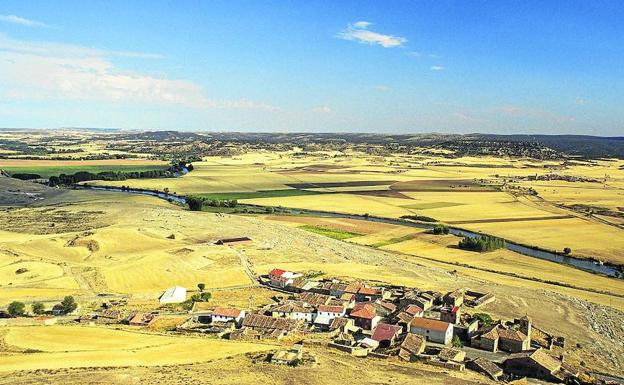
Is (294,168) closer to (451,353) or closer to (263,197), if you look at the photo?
(263,197)

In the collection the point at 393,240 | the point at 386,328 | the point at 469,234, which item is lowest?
the point at 393,240

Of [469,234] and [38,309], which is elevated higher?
[38,309]

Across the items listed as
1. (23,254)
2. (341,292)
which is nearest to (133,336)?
(341,292)

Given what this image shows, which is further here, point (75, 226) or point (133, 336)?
point (75, 226)

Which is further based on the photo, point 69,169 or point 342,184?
point 69,169

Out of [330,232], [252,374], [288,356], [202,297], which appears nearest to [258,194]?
[330,232]

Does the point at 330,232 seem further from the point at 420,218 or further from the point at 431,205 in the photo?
the point at 431,205

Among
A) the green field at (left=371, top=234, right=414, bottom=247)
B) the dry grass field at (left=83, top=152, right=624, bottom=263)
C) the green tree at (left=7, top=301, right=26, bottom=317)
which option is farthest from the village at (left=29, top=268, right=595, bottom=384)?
the dry grass field at (left=83, top=152, right=624, bottom=263)
